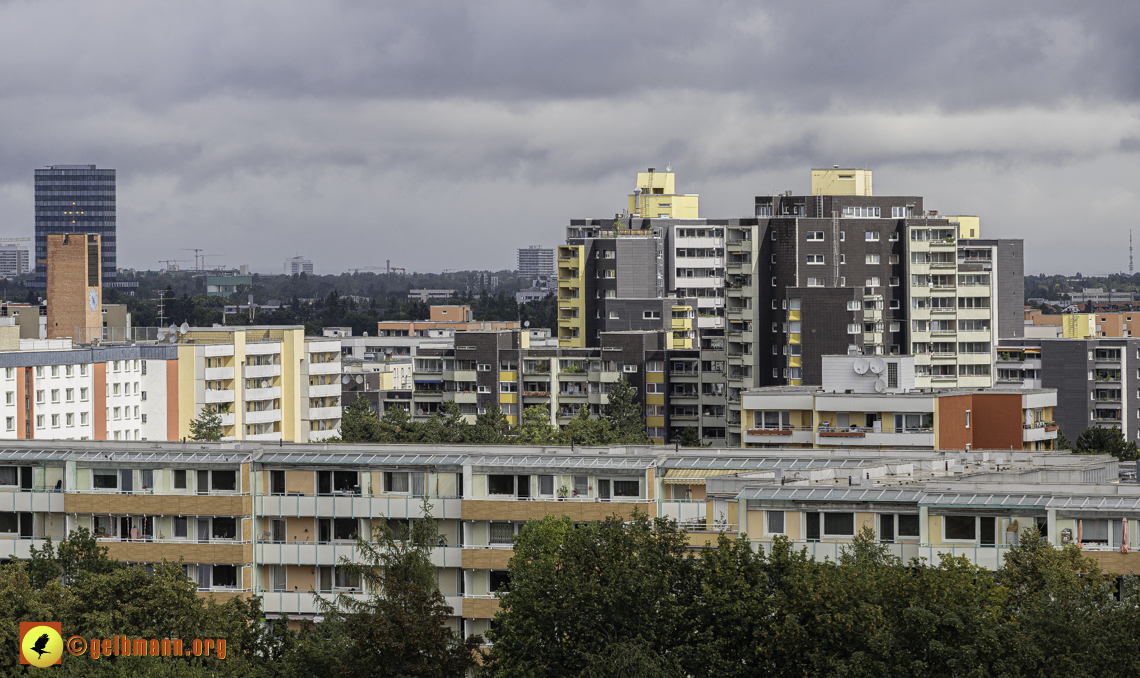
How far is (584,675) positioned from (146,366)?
379ft

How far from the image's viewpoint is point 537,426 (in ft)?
484

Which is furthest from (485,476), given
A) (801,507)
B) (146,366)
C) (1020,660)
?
(146,366)

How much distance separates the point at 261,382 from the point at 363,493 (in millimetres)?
92237

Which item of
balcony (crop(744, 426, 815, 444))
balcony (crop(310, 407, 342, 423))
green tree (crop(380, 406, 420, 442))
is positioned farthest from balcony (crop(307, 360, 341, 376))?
balcony (crop(744, 426, 815, 444))

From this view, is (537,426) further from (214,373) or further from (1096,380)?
(1096,380)

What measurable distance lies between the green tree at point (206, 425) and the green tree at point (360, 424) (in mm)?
11036

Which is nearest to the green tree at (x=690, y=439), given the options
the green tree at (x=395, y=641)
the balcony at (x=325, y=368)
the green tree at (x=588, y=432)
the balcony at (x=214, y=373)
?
the green tree at (x=588, y=432)

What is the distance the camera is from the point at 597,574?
49219mm

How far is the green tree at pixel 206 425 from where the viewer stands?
137375mm

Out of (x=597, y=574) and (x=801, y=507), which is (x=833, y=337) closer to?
(x=801, y=507)

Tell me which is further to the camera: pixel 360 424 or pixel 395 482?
pixel 360 424

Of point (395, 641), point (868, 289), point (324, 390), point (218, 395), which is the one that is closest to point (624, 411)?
point (868, 289)

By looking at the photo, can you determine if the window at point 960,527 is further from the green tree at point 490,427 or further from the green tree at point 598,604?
the green tree at point 490,427

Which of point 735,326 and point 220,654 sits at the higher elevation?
point 735,326
